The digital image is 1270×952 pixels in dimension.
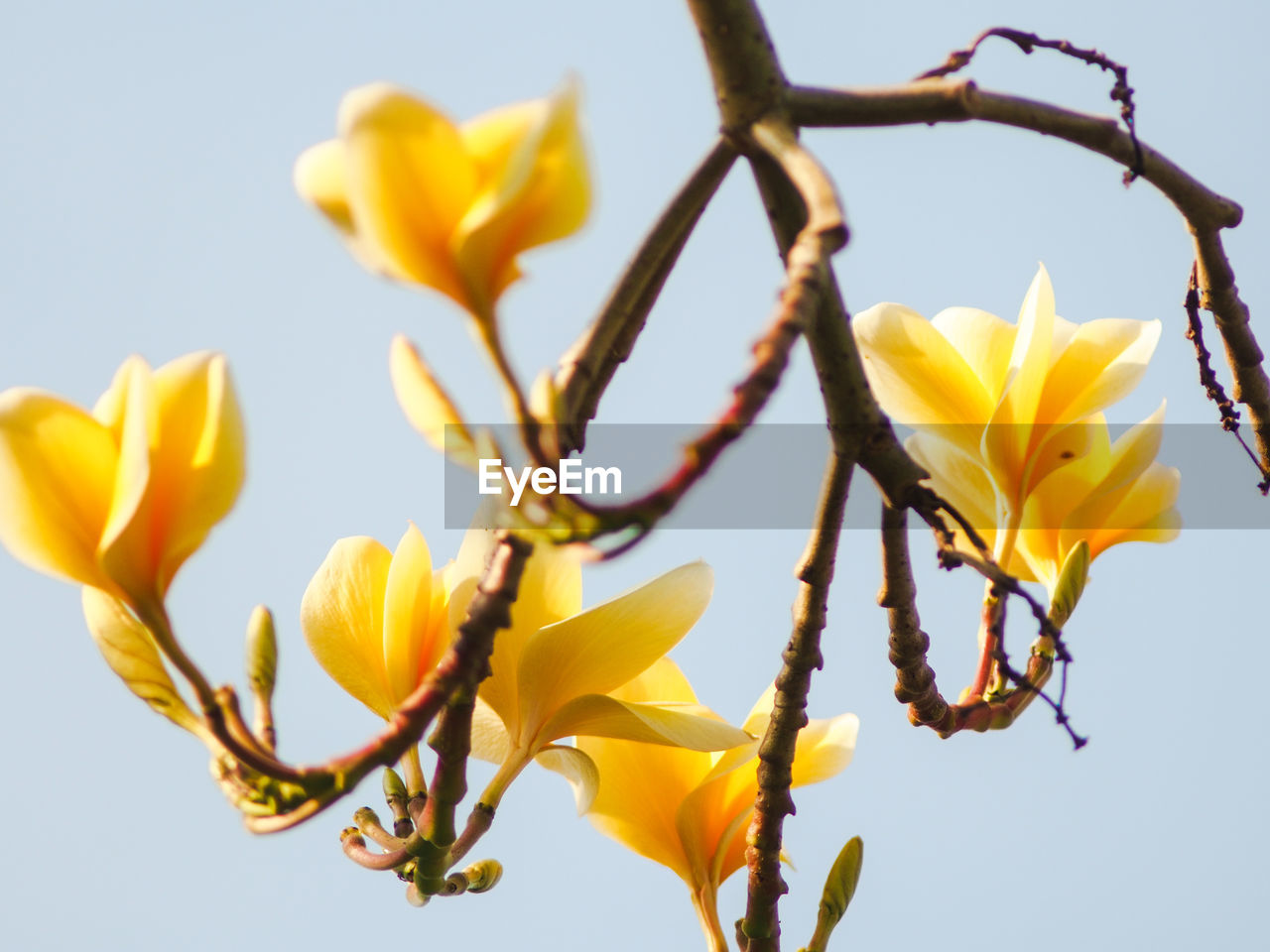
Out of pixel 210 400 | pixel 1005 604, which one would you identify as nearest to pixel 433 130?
pixel 210 400

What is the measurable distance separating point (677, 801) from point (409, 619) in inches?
5.2

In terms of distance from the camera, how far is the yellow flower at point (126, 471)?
9.1 inches

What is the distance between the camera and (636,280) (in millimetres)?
267

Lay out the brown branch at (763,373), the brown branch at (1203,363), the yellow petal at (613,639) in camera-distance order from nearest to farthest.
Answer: the brown branch at (763,373) → the yellow petal at (613,639) → the brown branch at (1203,363)

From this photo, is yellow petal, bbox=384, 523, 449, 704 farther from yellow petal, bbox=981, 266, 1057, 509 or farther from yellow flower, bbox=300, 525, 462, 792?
yellow petal, bbox=981, 266, 1057, 509

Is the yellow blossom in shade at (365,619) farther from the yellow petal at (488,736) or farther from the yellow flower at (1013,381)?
the yellow flower at (1013,381)

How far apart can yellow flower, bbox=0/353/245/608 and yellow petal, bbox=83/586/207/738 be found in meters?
0.02

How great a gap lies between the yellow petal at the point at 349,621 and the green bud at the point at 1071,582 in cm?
22

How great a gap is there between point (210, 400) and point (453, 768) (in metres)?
0.11

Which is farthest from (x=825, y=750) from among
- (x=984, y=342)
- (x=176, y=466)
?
(x=176, y=466)

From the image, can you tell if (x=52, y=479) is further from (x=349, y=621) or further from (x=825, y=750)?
(x=825, y=750)

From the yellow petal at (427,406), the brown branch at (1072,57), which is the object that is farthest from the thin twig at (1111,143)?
the yellow petal at (427,406)

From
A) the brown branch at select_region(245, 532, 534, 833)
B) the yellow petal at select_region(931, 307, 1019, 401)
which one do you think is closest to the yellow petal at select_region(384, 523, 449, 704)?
the brown branch at select_region(245, 532, 534, 833)

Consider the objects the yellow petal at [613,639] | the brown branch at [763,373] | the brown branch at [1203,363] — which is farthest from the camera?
the brown branch at [1203,363]
